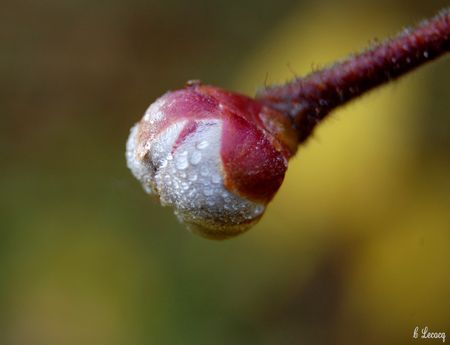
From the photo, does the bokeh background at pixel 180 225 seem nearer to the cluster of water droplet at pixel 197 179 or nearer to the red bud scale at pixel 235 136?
the red bud scale at pixel 235 136

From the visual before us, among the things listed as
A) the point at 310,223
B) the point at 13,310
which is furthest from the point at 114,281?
the point at 310,223

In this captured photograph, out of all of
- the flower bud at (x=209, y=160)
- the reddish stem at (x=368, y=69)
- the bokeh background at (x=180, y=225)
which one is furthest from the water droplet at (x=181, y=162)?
the bokeh background at (x=180, y=225)

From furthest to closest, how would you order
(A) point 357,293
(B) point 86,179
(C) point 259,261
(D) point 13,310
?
(B) point 86,179, (D) point 13,310, (C) point 259,261, (A) point 357,293

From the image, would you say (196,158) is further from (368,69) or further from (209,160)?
(368,69)

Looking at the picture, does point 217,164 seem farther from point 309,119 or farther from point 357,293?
point 357,293

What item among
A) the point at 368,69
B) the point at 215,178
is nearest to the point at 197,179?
the point at 215,178

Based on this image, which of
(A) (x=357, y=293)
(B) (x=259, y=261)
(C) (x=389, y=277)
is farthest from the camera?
(B) (x=259, y=261)
